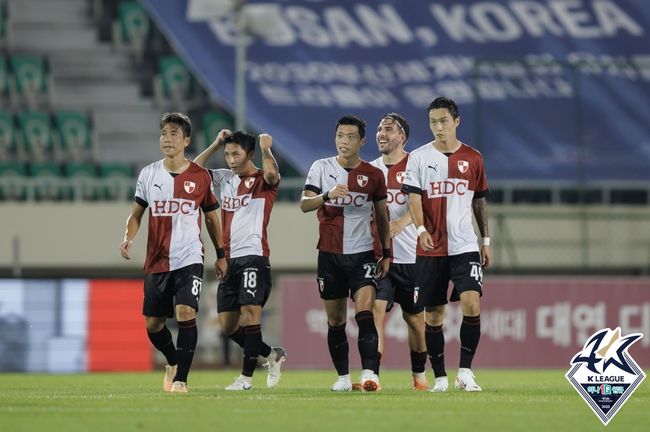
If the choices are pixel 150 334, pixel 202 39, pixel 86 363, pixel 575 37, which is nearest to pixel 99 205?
pixel 202 39

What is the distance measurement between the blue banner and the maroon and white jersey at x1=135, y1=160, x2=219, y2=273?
11.7 m

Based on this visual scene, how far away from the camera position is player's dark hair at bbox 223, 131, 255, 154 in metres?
12.0

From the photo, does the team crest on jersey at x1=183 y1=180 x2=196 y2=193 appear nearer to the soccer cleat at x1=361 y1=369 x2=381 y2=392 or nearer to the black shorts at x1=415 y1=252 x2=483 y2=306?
the black shorts at x1=415 y1=252 x2=483 y2=306

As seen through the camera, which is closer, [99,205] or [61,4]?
[99,205]

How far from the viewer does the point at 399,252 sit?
492 inches

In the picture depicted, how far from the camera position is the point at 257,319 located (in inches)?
466

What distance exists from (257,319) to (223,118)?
15602 millimetres

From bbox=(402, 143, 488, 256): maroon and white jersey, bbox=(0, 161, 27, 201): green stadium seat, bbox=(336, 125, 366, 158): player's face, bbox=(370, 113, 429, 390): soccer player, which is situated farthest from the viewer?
bbox=(0, 161, 27, 201): green stadium seat

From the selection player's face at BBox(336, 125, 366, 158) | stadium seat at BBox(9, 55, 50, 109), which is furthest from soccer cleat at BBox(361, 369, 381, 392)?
stadium seat at BBox(9, 55, 50, 109)

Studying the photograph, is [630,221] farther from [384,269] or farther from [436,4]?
[384,269]

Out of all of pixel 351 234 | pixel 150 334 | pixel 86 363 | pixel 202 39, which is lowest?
pixel 86 363

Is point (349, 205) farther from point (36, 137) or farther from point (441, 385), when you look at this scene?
point (36, 137)

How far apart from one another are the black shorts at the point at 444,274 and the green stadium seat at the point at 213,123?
51.6 ft

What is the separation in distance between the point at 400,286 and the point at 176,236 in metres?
2.12
